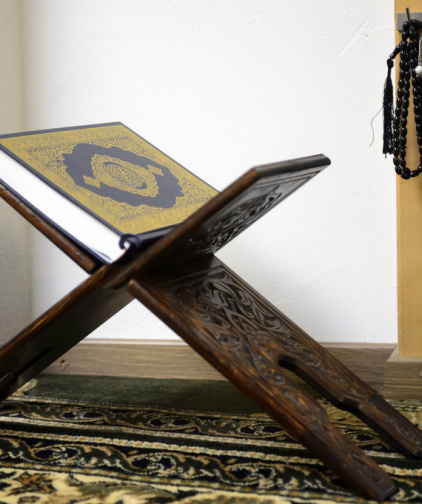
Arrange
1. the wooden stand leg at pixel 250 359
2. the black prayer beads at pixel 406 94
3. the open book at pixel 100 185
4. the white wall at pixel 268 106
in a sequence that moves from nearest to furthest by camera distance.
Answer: the wooden stand leg at pixel 250 359, the open book at pixel 100 185, the black prayer beads at pixel 406 94, the white wall at pixel 268 106

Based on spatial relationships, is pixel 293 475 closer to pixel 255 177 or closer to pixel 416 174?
pixel 255 177

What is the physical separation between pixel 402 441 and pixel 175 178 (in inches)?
22.5

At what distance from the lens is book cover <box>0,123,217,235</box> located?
0.85 meters

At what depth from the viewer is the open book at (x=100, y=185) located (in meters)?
0.81

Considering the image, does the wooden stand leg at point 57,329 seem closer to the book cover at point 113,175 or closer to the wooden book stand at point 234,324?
the wooden book stand at point 234,324

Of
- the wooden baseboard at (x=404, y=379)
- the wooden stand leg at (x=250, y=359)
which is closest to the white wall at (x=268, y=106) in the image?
the wooden baseboard at (x=404, y=379)

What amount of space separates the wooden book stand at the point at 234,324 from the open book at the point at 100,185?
2 centimetres

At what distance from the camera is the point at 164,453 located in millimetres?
872

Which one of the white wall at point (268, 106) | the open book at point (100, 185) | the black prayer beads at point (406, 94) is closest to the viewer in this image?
the open book at point (100, 185)

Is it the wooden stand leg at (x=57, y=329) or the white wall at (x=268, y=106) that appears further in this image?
the white wall at (x=268, y=106)

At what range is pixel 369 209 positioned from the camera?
1.33 metres

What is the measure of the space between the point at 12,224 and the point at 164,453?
82 cm

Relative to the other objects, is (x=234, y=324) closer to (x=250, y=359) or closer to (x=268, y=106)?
(x=250, y=359)

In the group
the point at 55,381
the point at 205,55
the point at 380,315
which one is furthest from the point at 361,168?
the point at 55,381
